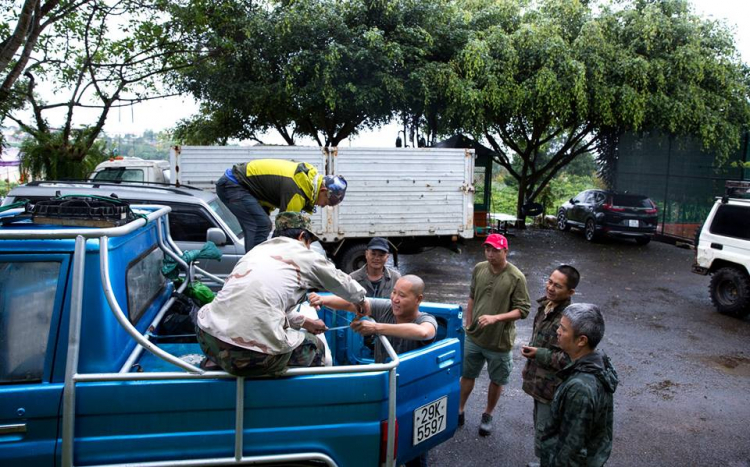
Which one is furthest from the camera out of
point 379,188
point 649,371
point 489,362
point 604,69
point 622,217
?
point 622,217

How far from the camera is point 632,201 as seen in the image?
16.0 m

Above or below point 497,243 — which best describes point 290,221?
above

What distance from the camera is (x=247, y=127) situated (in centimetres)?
Result: 1711

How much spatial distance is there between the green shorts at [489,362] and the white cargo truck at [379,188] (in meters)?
6.14

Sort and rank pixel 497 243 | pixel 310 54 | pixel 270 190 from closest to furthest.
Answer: pixel 497 243 < pixel 270 190 < pixel 310 54

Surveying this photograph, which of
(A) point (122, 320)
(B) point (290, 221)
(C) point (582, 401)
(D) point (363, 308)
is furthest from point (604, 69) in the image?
(A) point (122, 320)

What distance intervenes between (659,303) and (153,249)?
9.02m

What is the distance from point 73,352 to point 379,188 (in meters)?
8.77

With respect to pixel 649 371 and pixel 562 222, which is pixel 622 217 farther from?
pixel 649 371

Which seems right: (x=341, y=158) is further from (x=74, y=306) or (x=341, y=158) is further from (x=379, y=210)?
(x=74, y=306)

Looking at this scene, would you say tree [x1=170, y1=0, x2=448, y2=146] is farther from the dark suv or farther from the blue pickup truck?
the blue pickup truck

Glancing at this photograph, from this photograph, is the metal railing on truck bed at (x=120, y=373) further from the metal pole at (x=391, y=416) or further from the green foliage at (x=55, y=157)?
the green foliage at (x=55, y=157)

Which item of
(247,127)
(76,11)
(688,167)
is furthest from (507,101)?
(76,11)

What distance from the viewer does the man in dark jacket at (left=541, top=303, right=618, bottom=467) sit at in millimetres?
2752
